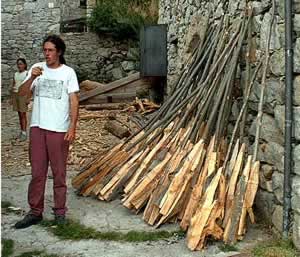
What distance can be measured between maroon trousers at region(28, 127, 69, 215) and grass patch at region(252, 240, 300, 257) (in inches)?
67.3

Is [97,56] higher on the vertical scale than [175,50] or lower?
lower

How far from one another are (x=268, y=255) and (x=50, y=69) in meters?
2.33

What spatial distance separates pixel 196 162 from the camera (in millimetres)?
4707

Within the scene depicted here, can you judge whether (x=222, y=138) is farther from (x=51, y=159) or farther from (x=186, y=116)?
(x=51, y=159)

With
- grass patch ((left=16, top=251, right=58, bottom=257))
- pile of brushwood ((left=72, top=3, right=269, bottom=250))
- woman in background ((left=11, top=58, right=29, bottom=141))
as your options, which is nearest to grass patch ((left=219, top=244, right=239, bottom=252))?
pile of brushwood ((left=72, top=3, right=269, bottom=250))

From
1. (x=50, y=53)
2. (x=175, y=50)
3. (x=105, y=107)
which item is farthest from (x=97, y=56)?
(x=50, y=53)

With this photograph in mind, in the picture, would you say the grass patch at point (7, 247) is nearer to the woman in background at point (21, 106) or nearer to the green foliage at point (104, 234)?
the green foliage at point (104, 234)

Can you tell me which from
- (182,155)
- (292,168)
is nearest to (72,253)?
(182,155)

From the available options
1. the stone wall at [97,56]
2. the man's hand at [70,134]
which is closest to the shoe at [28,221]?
the man's hand at [70,134]

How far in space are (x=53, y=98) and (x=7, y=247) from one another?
127 cm

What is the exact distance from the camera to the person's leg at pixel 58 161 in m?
4.62

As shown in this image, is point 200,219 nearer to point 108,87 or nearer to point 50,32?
point 108,87

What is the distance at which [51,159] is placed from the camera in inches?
184

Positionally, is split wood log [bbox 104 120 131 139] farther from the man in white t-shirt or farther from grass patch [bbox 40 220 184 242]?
grass patch [bbox 40 220 184 242]
